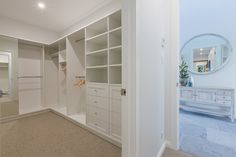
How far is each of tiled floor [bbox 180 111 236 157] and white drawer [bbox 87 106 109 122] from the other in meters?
1.34

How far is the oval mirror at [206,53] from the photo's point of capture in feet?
10.6

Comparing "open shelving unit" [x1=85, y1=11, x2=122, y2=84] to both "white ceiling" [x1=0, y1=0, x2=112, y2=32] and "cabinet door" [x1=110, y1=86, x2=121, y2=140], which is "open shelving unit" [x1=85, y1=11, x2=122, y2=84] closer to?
"cabinet door" [x1=110, y1=86, x2=121, y2=140]

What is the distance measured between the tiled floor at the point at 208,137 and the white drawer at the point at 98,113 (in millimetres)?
1336

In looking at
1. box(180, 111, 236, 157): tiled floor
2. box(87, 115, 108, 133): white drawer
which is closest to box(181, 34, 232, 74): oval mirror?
box(180, 111, 236, 157): tiled floor

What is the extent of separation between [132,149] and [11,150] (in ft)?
6.53

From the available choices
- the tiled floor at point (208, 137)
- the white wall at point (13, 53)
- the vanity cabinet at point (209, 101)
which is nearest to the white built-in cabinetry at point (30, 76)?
the white wall at point (13, 53)

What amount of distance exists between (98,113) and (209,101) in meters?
2.86

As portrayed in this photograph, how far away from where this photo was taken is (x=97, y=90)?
2369 mm

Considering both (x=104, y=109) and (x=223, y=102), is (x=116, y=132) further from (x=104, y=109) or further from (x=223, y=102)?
(x=223, y=102)

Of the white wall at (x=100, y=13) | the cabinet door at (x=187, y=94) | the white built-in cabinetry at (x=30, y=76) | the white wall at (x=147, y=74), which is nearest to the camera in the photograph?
the white wall at (x=147, y=74)

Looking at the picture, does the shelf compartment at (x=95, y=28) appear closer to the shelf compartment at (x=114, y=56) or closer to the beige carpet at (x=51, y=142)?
the shelf compartment at (x=114, y=56)

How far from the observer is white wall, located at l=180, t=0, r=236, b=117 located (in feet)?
10.1

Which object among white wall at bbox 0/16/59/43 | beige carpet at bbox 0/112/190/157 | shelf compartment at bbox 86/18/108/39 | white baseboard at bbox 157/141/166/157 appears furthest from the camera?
white wall at bbox 0/16/59/43

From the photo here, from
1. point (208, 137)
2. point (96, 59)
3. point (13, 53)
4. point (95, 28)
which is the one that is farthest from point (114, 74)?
point (13, 53)
